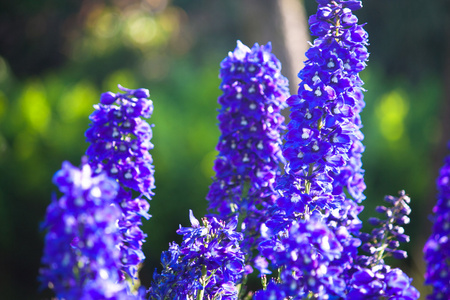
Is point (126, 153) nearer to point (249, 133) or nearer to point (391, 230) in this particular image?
point (249, 133)

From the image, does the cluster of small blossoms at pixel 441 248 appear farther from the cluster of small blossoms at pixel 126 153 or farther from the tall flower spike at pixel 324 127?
the cluster of small blossoms at pixel 126 153

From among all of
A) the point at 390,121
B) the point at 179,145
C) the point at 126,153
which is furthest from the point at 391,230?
the point at 390,121

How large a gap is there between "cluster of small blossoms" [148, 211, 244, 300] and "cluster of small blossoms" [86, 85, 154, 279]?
6.8 inches

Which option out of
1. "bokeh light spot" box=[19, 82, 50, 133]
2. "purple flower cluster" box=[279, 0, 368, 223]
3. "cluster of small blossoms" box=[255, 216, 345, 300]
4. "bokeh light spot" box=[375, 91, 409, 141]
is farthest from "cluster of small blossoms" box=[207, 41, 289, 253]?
"bokeh light spot" box=[19, 82, 50, 133]

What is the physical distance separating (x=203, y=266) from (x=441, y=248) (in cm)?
89

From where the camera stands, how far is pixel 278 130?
2.39 m

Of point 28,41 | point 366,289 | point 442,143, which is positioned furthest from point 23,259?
point 28,41

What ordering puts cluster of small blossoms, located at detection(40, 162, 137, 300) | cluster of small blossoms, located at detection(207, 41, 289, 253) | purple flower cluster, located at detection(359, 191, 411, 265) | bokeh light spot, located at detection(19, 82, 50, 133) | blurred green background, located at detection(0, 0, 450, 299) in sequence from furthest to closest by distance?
bokeh light spot, located at detection(19, 82, 50, 133) → blurred green background, located at detection(0, 0, 450, 299) → cluster of small blossoms, located at detection(207, 41, 289, 253) → purple flower cluster, located at detection(359, 191, 411, 265) → cluster of small blossoms, located at detection(40, 162, 137, 300)

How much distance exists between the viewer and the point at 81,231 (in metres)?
1.35

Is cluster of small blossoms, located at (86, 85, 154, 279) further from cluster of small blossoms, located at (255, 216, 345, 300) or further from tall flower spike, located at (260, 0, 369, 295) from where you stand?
cluster of small blossoms, located at (255, 216, 345, 300)

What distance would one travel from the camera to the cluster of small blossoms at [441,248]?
181 cm

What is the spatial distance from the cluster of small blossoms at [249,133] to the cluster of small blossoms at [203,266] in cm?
40

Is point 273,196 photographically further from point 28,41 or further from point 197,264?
point 28,41

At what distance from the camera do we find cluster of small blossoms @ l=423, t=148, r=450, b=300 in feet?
5.93
